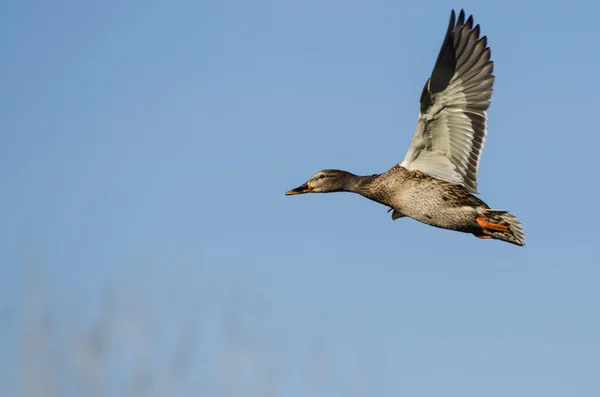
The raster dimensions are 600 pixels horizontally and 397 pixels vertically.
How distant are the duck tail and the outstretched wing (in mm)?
721

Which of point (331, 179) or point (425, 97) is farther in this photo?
point (331, 179)

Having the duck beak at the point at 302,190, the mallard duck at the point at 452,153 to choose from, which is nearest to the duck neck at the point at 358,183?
the mallard duck at the point at 452,153

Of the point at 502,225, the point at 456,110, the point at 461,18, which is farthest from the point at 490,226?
the point at 461,18

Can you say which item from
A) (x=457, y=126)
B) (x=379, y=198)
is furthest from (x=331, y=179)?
(x=457, y=126)

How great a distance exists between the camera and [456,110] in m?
15.1

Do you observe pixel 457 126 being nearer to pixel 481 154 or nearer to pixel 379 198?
pixel 481 154

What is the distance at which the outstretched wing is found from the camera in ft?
49.1

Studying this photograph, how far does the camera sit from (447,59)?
49.1ft

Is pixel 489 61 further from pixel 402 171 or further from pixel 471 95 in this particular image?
pixel 402 171

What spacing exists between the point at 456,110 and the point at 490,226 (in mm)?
1669

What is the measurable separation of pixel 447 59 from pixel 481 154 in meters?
1.44

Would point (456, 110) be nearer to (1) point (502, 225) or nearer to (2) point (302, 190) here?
(1) point (502, 225)

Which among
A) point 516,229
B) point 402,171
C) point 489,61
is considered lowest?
point 516,229

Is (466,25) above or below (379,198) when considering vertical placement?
above
